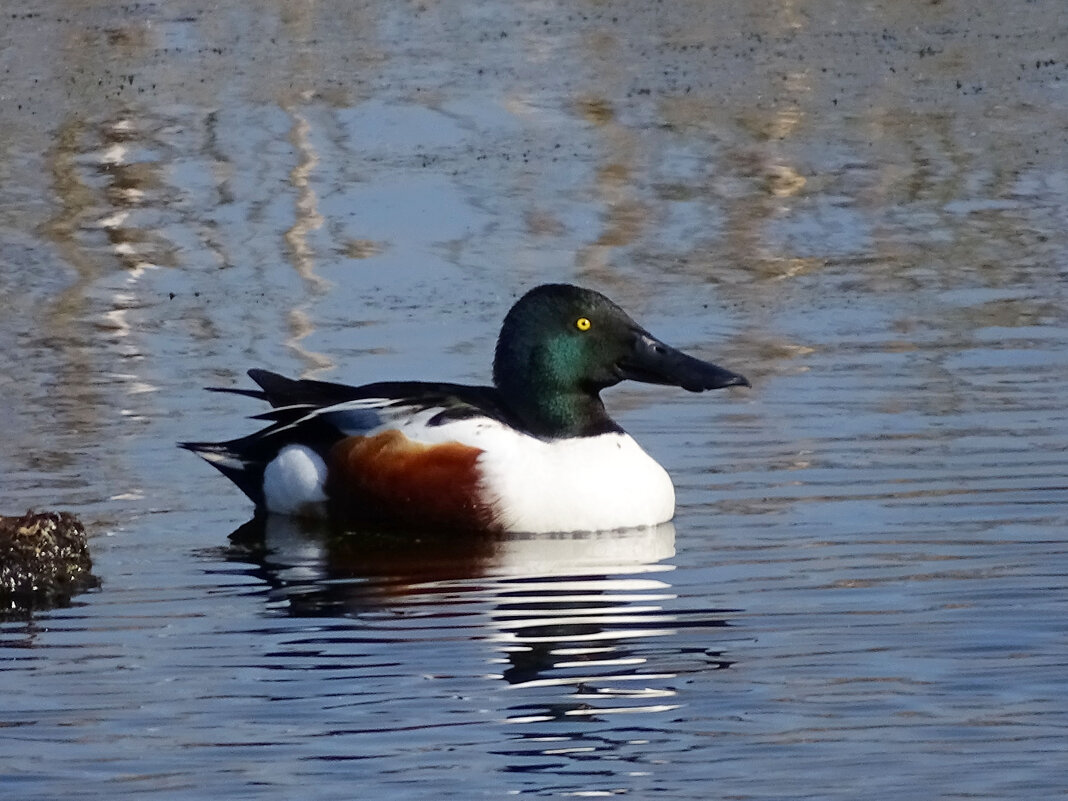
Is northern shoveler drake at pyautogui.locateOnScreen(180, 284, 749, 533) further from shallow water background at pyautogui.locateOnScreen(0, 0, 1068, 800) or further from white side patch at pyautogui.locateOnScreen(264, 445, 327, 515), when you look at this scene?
shallow water background at pyautogui.locateOnScreen(0, 0, 1068, 800)

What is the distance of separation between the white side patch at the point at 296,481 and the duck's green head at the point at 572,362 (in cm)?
64

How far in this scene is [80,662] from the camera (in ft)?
19.0

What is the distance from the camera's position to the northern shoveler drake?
7.41m

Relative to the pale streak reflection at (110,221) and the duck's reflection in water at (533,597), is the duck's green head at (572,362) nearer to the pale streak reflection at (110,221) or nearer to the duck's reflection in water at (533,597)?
the duck's reflection in water at (533,597)

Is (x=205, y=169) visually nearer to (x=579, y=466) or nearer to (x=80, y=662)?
(x=579, y=466)

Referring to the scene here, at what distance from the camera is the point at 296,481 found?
25.6 feet

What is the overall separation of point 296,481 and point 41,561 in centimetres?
134

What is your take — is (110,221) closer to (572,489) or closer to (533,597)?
(572,489)

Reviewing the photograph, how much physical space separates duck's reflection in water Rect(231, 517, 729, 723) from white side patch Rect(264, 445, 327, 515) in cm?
6

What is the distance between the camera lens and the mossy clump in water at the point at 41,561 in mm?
6535

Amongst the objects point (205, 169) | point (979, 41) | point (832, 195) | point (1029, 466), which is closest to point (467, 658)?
point (1029, 466)

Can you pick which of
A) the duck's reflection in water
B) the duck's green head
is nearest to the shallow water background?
the duck's reflection in water

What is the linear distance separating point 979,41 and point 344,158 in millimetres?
5064

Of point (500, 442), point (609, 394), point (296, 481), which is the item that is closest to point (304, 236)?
point (609, 394)
